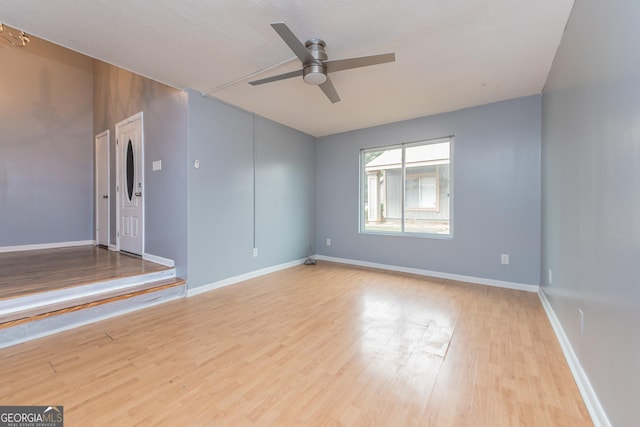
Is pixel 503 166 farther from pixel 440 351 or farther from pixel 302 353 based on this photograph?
pixel 302 353

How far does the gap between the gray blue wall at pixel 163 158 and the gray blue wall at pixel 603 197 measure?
3617 mm

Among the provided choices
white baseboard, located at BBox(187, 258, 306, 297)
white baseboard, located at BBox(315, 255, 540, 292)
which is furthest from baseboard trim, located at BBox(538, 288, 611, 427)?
white baseboard, located at BBox(187, 258, 306, 297)

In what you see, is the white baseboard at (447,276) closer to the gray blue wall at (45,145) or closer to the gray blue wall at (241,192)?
the gray blue wall at (241,192)

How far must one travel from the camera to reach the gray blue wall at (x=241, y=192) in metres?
3.28

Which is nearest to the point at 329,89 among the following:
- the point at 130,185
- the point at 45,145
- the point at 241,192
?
the point at 241,192

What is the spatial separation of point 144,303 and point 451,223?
4.15 m

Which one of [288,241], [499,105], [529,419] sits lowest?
[529,419]

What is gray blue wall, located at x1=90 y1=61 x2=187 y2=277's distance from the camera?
10.6 feet

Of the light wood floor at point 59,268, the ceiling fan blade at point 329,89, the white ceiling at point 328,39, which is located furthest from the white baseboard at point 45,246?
the ceiling fan blade at point 329,89

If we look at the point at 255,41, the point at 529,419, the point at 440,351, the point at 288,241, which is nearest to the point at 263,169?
the point at 288,241

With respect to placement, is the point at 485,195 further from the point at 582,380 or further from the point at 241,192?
the point at 241,192

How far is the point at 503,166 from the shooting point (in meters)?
3.48

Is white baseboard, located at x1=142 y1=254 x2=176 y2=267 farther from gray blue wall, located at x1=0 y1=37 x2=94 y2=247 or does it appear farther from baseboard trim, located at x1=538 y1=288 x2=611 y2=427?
baseboard trim, located at x1=538 y1=288 x2=611 y2=427

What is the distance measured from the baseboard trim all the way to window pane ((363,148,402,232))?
2.52 metres
